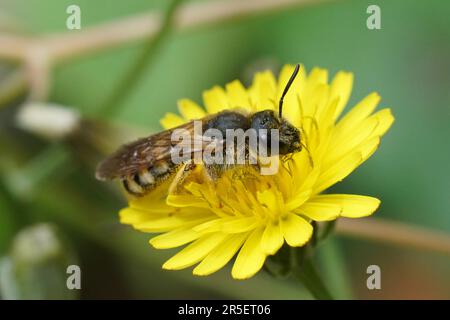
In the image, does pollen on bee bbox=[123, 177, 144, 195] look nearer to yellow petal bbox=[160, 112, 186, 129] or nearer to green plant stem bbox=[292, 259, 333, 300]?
yellow petal bbox=[160, 112, 186, 129]

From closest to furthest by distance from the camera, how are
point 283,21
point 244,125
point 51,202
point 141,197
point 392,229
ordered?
point 244,125 → point 141,197 → point 392,229 → point 51,202 → point 283,21

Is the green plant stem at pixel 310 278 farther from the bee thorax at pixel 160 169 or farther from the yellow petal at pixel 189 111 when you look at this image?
the yellow petal at pixel 189 111

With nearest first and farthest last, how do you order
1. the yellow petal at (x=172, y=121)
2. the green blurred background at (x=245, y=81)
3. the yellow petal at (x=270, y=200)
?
the yellow petal at (x=270, y=200) → the yellow petal at (x=172, y=121) → the green blurred background at (x=245, y=81)

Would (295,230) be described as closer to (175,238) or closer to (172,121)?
(175,238)

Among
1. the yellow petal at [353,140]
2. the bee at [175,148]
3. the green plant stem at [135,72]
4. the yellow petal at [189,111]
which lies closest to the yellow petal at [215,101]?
the yellow petal at [189,111]

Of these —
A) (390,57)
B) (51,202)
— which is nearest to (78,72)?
(51,202)

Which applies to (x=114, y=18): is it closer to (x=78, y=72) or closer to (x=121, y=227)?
(x=78, y=72)

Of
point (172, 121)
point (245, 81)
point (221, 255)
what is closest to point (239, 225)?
point (221, 255)
